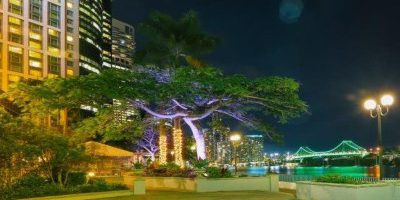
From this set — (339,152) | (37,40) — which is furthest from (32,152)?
(339,152)

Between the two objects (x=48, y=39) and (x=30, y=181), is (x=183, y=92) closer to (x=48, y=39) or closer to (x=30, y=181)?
(x=30, y=181)

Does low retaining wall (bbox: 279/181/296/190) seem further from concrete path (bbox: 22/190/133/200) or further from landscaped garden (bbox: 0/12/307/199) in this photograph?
concrete path (bbox: 22/190/133/200)

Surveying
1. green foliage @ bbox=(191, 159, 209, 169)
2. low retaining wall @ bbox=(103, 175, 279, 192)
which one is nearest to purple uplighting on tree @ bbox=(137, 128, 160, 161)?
green foliage @ bbox=(191, 159, 209, 169)

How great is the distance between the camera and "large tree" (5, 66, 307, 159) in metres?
27.6

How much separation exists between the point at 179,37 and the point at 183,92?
7.79m

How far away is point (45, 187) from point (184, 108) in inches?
470

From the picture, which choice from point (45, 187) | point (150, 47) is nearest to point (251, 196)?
point (45, 187)

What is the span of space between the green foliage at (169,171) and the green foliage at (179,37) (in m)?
8.13

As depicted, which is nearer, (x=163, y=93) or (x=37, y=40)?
(x=163, y=93)

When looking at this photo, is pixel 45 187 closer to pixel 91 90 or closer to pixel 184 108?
pixel 91 90

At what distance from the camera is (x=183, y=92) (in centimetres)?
2861

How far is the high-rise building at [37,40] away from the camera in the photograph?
342 feet

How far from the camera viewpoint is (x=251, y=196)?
67.5 ft

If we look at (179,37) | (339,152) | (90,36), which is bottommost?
(339,152)
